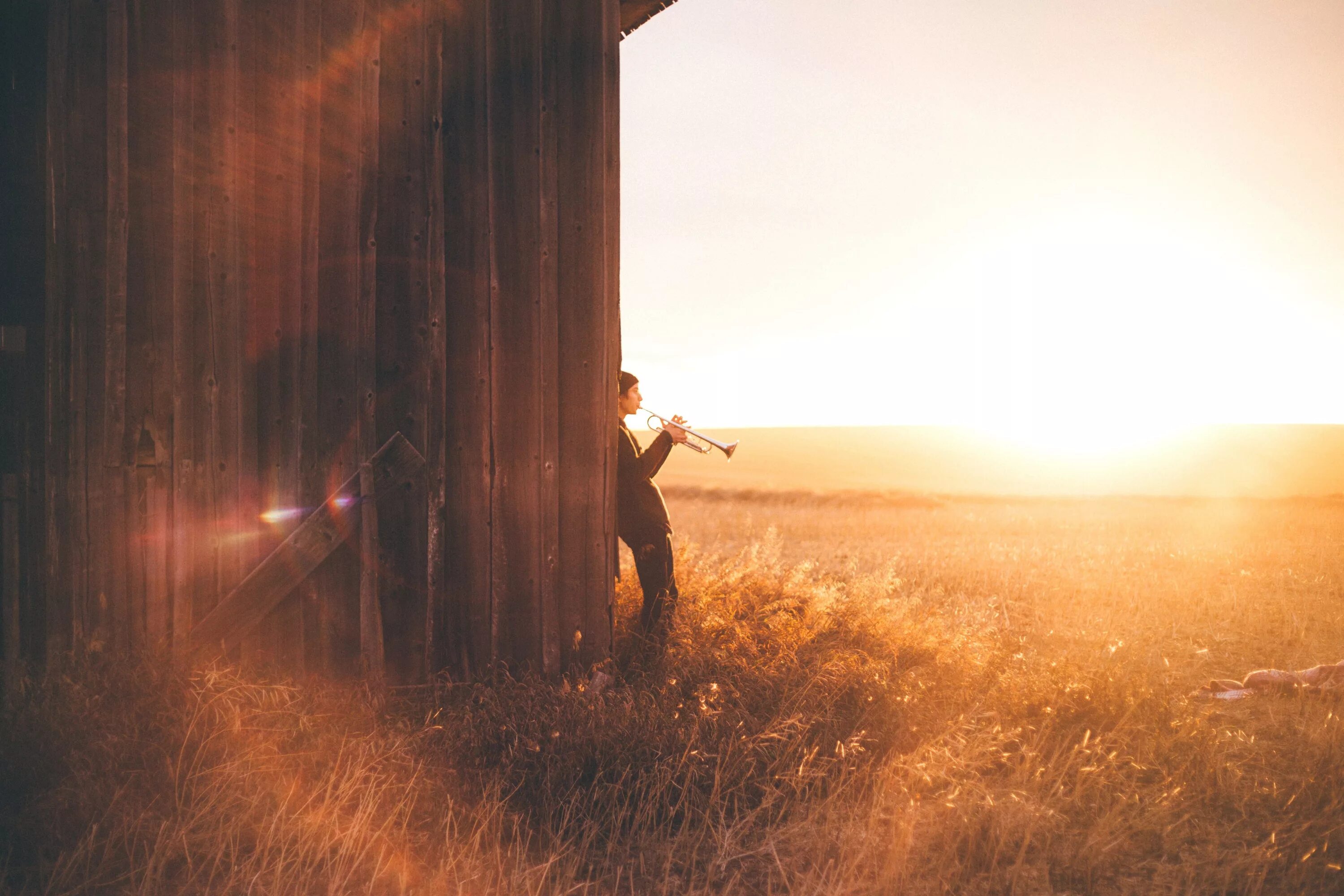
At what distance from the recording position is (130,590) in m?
3.79

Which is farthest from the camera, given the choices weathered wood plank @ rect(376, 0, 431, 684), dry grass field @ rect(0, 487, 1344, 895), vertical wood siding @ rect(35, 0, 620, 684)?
weathered wood plank @ rect(376, 0, 431, 684)

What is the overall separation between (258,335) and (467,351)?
1.11m

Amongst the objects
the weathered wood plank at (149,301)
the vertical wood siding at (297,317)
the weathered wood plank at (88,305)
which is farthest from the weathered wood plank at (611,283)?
the weathered wood plank at (88,305)

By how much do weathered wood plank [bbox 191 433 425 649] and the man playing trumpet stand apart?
1476mm

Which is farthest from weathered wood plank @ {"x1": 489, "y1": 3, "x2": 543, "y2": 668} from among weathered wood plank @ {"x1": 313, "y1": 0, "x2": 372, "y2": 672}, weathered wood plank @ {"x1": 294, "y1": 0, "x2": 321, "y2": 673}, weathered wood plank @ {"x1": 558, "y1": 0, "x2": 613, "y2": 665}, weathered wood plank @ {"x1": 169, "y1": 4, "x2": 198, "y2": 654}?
weathered wood plank @ {"x1": 169, "y1": 4, "x2": 198, "y2": 654}

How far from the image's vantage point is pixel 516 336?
13.4 feet

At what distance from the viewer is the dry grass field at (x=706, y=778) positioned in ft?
8.39

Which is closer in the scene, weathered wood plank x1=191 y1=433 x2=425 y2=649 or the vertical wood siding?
weathered wood plank x1=191 y1=433 x2=425 y2=649

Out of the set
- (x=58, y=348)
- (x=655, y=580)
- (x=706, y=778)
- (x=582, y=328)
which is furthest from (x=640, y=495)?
(x=58, y=348)

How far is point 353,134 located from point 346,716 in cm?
312

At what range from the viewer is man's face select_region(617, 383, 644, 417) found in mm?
4996

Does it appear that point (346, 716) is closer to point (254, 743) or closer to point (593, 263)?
point (254, 743)

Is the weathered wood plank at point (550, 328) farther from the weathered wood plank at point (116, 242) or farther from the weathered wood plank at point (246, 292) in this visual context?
the weathered wood plank at point (116, 242)

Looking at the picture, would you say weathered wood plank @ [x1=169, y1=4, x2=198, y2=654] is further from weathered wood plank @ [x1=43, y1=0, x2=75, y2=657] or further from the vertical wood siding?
weathered wood plank @ [x1=43, y1=0, x2=75, y2=657]
